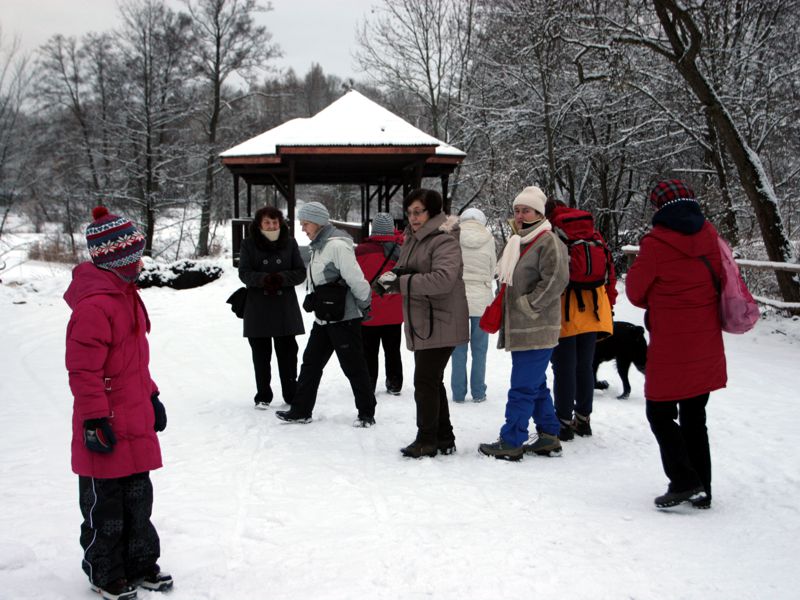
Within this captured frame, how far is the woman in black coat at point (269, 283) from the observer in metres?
5.77

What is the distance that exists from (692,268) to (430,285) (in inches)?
61.1

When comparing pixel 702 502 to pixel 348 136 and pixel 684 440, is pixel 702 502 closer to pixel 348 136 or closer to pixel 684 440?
pixel 684 440

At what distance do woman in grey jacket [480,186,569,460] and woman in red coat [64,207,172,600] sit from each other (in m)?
2.43

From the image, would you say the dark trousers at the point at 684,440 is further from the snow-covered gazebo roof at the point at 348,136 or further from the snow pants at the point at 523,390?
the snow-covered gazebo roof at the point at 348,136

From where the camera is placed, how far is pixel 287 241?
5.91 m

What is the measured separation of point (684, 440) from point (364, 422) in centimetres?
258

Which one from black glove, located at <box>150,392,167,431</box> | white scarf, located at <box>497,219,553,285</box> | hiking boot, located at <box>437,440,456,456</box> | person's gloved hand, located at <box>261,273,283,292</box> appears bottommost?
hiking boot, located at <box>437,440,456,456</box>

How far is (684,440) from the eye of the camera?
3742 mm

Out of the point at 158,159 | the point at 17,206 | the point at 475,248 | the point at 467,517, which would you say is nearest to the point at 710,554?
the point at 467,517

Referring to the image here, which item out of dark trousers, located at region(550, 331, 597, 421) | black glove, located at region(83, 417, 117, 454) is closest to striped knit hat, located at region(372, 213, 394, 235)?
dark trousers, located at region(550, 331, 597, 421)

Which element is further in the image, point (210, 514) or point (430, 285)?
point (430, 285)

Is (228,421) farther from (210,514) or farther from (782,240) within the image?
(782,240)

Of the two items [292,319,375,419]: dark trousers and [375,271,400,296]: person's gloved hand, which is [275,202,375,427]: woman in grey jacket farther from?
[375,271,400,296]: person's gloved hand

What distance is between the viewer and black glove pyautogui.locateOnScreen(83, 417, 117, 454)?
2.60 metres
